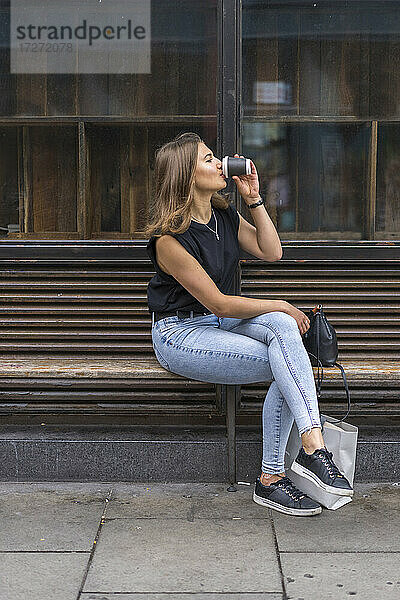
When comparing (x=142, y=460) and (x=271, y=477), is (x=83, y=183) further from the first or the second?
(x=271, y=477)

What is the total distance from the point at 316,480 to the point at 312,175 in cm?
185

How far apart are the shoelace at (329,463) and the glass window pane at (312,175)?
57.3 inches

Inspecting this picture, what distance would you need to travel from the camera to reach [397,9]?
15.8ft

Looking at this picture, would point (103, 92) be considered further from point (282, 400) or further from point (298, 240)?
point (282, 400)

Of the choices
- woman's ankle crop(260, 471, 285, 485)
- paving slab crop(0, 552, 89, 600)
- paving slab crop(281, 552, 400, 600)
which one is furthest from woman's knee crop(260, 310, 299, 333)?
paving slab crop(0, 552, 89, 600)

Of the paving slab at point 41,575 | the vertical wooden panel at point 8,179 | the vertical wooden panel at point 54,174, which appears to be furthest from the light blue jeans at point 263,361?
the vertical wooden panel at point 8,179

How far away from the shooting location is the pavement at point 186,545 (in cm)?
313

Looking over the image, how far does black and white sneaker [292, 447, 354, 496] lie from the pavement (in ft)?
0.57

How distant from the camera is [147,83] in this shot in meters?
4.85

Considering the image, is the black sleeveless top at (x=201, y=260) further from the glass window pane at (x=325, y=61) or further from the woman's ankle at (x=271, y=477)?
the glass window pane at (x=325, y=61)

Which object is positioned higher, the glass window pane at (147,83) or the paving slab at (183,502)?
the glass window pane at (147,83)

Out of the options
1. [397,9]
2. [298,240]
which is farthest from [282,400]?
[397,9]

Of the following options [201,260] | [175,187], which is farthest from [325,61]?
[201,260]

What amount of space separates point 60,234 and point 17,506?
1.55 meters
